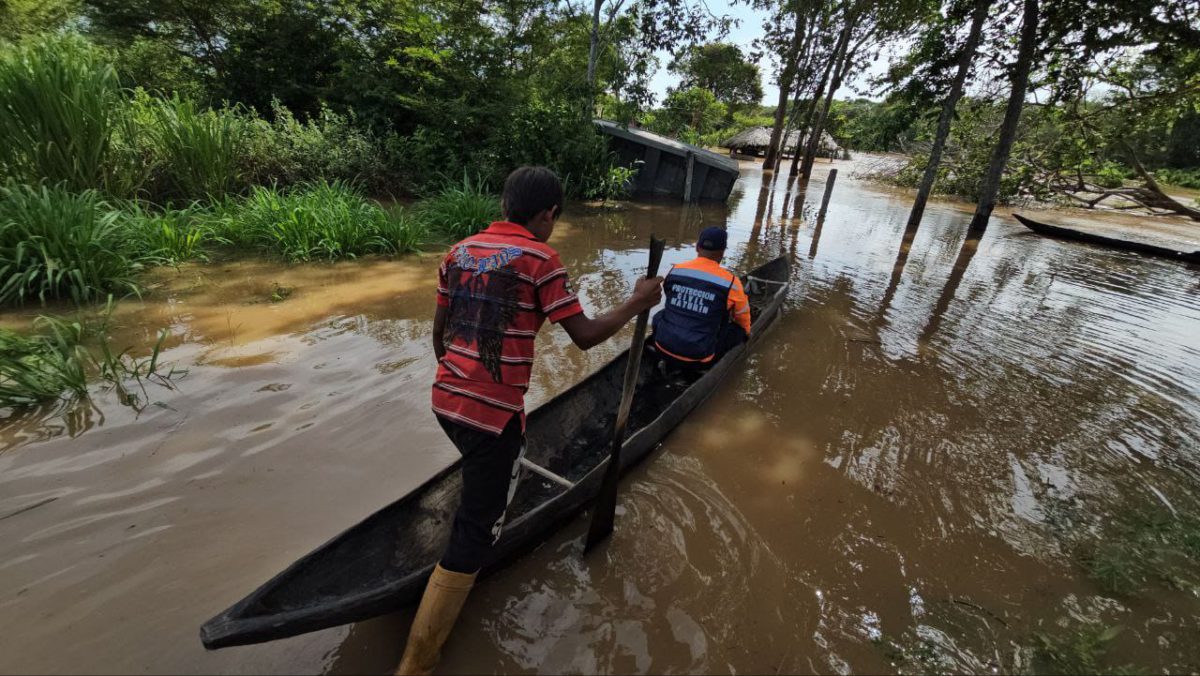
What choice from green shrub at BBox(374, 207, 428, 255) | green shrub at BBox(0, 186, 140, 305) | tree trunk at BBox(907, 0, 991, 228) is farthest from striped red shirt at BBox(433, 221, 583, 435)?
tree trunk at BBox(907, 0, 991, 228)

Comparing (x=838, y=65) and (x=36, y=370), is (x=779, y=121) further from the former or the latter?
Result: (x=36, y=370)

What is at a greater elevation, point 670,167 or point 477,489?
point 670,167

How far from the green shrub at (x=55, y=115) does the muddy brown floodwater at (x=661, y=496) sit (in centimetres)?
168

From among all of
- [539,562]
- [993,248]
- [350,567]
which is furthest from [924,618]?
[993,248]

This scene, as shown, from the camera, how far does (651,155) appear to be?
15273mm

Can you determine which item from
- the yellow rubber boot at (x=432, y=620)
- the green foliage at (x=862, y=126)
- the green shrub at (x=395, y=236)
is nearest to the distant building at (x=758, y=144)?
the green foliage at (x=862, y=126)

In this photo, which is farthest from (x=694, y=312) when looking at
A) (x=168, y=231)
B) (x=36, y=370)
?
(x=168, y=231)

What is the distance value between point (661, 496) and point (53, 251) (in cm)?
588

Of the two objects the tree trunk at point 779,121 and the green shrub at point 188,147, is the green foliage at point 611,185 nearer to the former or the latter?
the green shrub at point 188,147

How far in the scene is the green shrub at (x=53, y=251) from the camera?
4.41 metres

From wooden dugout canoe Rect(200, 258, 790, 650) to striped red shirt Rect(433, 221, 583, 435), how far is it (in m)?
0.72

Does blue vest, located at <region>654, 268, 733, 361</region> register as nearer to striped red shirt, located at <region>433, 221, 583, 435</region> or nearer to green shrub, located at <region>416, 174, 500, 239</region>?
striped red shirt, located at <region>433, 221, 583, 435</region>

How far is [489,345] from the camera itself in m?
1.85

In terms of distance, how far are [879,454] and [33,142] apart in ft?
28.9
